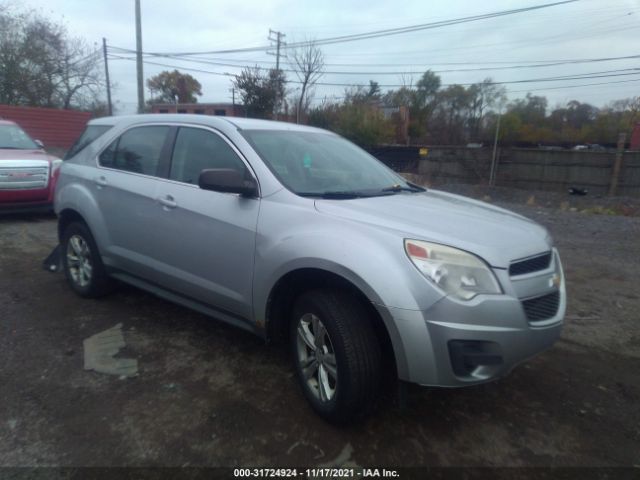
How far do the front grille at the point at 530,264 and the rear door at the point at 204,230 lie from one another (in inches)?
58.9

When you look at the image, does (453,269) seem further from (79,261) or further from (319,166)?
(79,261)

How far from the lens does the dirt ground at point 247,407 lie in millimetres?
2338

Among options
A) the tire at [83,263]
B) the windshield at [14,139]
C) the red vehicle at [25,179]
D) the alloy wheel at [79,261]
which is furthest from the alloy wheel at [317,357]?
the windshield at [14,139]

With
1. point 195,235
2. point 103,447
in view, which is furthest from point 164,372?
point 195,235

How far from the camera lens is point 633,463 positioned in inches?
91.9

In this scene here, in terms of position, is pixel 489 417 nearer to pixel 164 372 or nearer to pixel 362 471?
pixel 362 471

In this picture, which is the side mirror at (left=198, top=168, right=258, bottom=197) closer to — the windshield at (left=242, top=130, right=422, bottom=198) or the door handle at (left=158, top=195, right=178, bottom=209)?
the windshield at (left=242, top=130, right=422, bottom=198)

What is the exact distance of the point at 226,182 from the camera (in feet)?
8.96

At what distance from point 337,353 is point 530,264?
1.15 meters

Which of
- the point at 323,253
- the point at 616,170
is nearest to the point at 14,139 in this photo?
the point at 323,253

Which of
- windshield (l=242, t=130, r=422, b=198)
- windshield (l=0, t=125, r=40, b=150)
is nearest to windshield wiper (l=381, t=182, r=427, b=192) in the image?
windshield (l=242, t=130, r=422, b=198)

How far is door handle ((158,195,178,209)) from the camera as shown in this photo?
3.27 meters

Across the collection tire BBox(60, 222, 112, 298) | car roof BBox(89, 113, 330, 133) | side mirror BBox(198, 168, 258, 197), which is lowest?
tire BBox(60, 222, 112, 298)

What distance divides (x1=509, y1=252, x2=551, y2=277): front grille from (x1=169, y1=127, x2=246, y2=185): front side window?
179 centimetres
